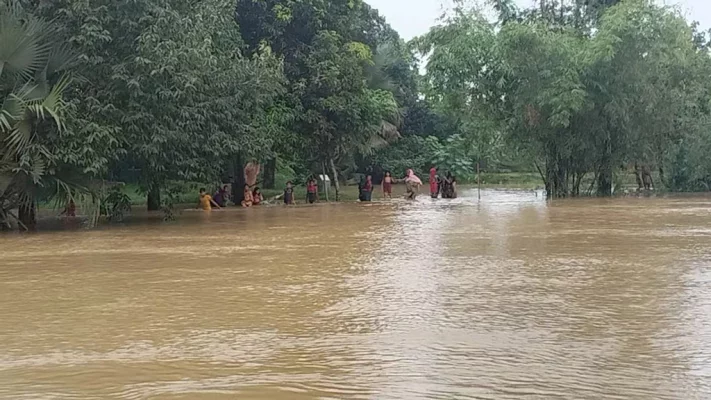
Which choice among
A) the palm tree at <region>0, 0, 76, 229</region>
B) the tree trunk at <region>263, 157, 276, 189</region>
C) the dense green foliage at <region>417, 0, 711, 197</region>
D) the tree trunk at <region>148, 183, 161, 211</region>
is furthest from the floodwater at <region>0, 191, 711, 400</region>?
the tree trunk at <region>263, 157, 276, 189</region>

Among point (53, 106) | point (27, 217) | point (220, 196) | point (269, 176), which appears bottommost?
point (27, 217)

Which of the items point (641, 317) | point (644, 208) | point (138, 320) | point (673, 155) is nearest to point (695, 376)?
point (641, 317)

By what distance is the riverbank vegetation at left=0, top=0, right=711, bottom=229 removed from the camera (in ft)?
54.4

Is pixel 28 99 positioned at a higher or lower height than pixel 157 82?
lower

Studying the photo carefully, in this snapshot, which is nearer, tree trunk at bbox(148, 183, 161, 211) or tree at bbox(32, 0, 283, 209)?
tree at bbox(32, 0, 283, 209)

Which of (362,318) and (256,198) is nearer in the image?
(362,318)

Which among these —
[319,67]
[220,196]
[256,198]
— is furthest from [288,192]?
[319,67]

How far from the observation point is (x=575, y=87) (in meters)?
25.7

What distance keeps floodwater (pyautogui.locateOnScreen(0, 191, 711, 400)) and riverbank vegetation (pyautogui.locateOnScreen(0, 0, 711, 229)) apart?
351 cm

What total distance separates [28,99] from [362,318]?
11488 millimetres

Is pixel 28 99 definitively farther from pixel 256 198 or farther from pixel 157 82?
pixel 256 198

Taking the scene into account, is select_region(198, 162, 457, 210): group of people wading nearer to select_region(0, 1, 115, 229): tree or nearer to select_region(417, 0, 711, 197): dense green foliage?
select_region(417, 0, 711, 197): dense green foliage

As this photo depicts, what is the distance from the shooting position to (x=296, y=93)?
26.5 m

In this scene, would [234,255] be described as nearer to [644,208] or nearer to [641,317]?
[641,317]
